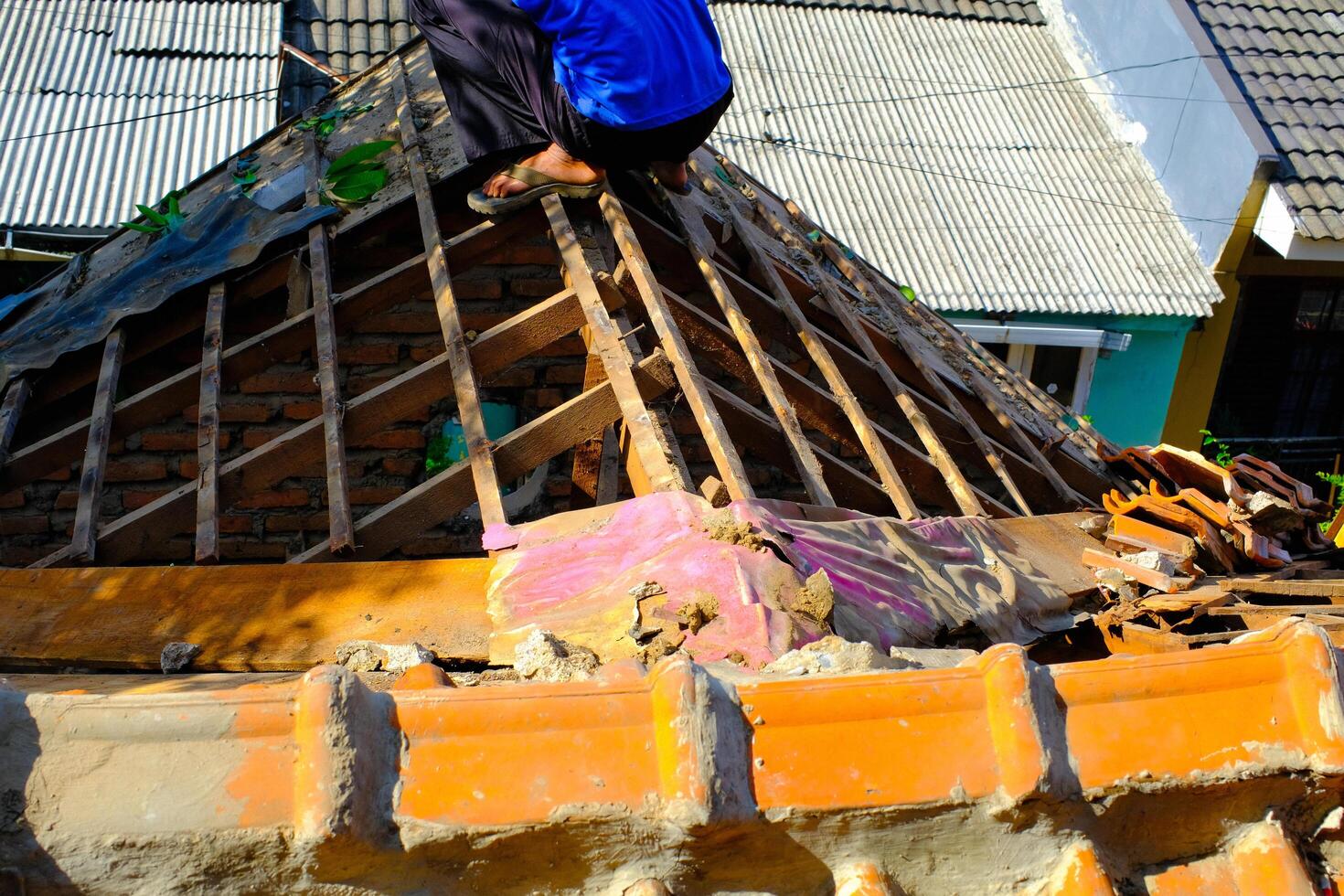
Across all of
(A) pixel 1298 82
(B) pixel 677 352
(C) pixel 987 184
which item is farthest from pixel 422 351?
(A) pixel 1298 82

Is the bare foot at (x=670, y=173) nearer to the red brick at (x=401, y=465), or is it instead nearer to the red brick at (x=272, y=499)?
the red brick at (x=401, y=465)

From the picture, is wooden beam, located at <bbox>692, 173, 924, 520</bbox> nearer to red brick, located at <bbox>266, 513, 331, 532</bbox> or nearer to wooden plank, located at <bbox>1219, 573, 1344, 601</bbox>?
wooden plank, located at <bbox>1219, 573, 1344, 601</bbox>

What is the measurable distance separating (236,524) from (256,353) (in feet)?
3.91

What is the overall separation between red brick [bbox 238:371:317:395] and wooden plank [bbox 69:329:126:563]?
0.65 meters

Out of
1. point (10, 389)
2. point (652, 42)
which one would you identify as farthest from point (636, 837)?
point (10, 389)

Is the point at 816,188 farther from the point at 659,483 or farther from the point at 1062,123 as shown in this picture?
the point at 659,483

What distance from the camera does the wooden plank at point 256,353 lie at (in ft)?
11.4

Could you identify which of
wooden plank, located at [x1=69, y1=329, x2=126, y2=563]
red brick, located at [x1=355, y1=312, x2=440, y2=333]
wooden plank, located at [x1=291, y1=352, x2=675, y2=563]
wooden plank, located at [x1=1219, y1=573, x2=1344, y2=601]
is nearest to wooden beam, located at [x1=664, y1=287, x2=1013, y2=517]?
wooden plank, located at [x1=291, y1=352, x2=675, y2=563]

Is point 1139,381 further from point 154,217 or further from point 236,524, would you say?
point 154,217

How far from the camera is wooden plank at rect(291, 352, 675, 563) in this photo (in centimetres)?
294

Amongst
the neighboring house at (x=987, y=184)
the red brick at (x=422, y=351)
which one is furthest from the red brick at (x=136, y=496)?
the neighboring house at (x=987, y=184)

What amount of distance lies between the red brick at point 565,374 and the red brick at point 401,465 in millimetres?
705

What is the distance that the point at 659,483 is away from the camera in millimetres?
2691

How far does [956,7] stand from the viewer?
1220cm
